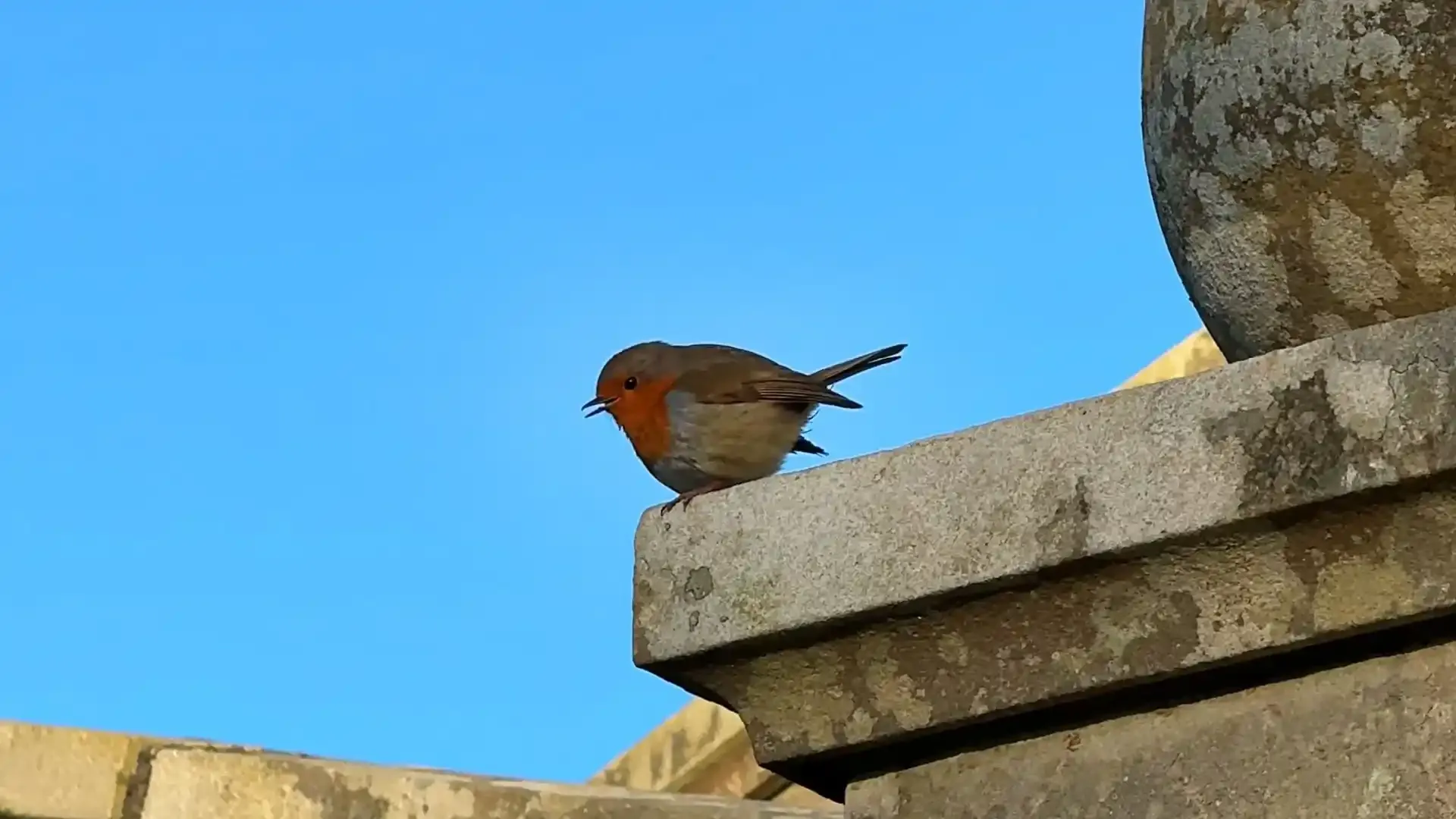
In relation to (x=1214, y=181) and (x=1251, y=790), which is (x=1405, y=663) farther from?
(x=1214, y=181)

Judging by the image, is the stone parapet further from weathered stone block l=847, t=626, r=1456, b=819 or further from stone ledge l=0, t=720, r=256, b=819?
weathered stone block l=847, t=626, r=1456, b=819

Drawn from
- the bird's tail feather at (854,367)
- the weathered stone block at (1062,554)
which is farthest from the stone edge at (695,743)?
the weathered stone block at (1062,554)

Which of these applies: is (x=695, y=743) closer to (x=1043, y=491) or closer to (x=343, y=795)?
(x=343, y=795)

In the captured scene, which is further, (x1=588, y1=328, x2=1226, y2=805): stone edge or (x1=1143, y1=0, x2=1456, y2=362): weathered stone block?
(x1=588, y1=328, x2=1226, y2=805): stone edge

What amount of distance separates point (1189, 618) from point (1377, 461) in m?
0.21

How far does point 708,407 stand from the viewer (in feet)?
12.5

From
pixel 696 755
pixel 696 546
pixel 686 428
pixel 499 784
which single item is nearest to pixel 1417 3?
pixel 696 546

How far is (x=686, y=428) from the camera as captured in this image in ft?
12.3

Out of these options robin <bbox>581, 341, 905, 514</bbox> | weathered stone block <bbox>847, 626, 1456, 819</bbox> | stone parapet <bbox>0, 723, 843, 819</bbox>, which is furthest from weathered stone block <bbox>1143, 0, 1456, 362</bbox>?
robin <bbox>581, 341, 905, 514</bbox>

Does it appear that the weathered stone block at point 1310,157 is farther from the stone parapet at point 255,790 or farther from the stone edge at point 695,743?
the stone edge at point 695,743

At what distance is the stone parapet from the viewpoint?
9.57 ft

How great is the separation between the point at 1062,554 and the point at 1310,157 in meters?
0.41

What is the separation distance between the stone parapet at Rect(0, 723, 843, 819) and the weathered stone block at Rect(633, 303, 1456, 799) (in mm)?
1165

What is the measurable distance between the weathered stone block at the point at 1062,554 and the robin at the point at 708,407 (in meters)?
1.81
